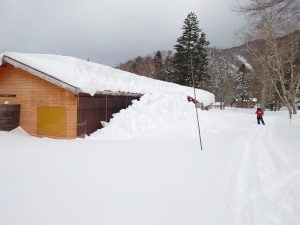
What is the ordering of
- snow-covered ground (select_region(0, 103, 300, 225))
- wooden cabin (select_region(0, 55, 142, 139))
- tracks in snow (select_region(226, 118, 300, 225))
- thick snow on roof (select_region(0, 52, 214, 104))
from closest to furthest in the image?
1. tracks in snow (select_region(226, 118, 300, 225))
2. snow-covered ground (select_region(0, 103, 300, 225))
3. thick snow on roof (select_region(0, 52, 214, 104))
4. wooden cabin (select_region(0, 55, 142, 139))

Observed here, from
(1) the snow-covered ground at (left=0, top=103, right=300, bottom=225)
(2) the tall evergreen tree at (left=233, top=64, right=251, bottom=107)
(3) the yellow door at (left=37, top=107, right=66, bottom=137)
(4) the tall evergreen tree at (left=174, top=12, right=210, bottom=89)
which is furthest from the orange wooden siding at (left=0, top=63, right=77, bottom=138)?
(2) the tall evergreen tree at (left=233, top=64, right=251, bottom=107)

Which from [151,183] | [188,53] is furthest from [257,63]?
[151,183]

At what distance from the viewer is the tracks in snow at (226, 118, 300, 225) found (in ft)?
17.4

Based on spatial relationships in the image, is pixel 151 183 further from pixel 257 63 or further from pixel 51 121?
pixel 257 63

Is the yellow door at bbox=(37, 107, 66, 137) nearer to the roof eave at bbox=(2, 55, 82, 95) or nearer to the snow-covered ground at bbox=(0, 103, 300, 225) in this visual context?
the roof eave at bbox=(2, 55, 82, 95)

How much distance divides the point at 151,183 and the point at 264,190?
263 cm

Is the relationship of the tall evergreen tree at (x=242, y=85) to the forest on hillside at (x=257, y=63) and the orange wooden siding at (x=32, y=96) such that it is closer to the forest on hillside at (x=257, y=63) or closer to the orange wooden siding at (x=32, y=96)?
the forest on hillside at (x=257, y=63)

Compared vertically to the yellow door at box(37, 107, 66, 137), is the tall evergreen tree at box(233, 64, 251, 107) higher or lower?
higher

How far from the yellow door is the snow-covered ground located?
2.80 m

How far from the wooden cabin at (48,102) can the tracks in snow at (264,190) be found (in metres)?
8.83

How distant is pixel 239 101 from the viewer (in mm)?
91438

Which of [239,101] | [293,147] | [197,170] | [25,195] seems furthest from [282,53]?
[239,101]

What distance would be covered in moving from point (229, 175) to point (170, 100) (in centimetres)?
1218

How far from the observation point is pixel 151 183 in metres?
7.40
